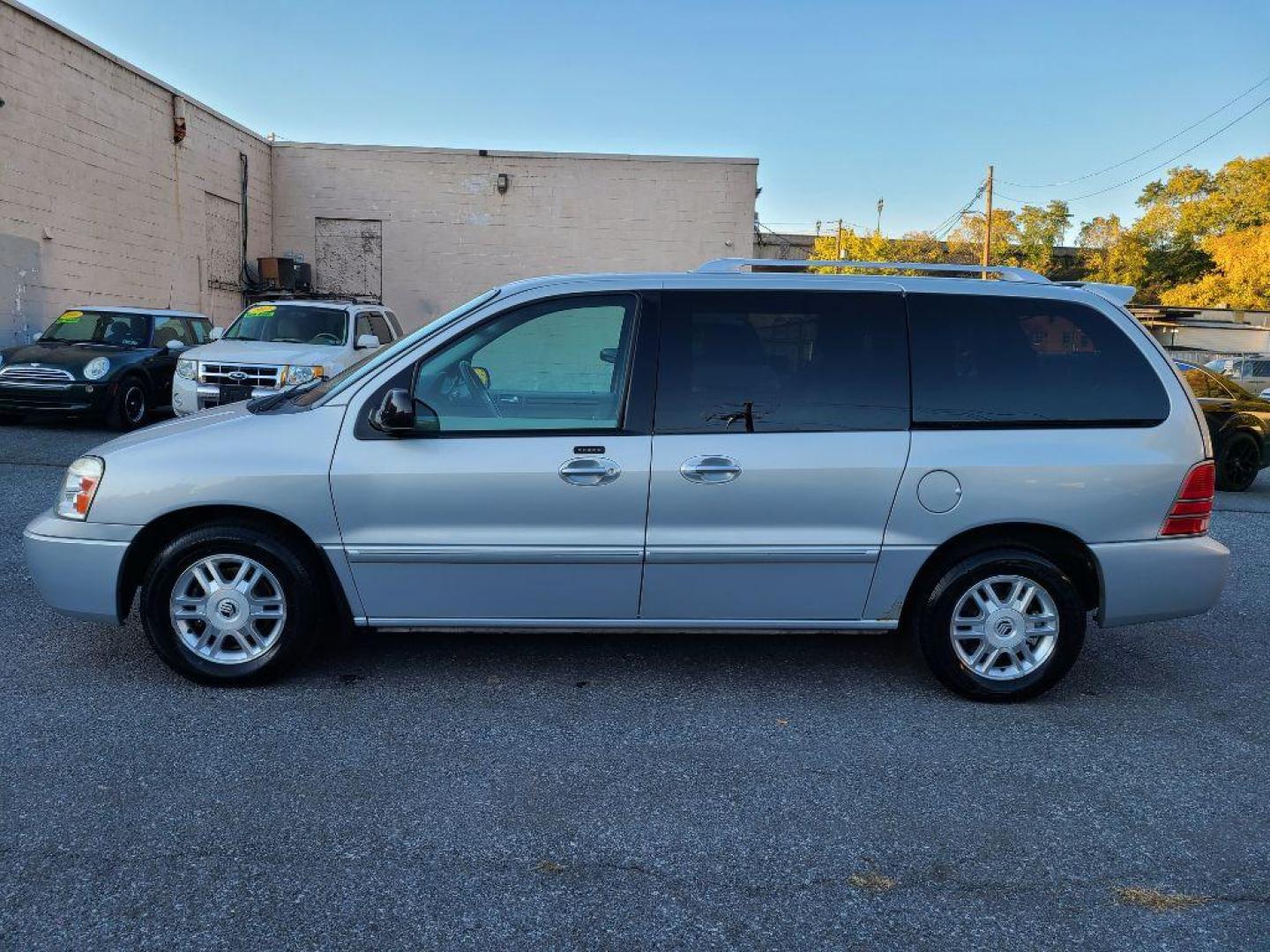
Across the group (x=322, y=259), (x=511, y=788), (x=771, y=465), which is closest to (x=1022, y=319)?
(x=771, y=465)

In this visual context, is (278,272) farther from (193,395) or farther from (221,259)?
(193,395)

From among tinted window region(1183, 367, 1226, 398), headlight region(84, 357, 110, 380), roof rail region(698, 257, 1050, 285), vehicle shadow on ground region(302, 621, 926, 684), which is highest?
roof rail region(698, 257, 1050, 285)

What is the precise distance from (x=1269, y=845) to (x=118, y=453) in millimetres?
4498

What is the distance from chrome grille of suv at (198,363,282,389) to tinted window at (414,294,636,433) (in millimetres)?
7191

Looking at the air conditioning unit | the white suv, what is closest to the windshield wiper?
the white suv

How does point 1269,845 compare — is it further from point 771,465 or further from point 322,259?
point 322,259

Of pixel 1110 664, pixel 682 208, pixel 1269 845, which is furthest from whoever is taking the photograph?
pixel 682 208

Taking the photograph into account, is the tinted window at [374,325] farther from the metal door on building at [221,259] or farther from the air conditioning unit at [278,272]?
the air conditioning unit at [278,272]

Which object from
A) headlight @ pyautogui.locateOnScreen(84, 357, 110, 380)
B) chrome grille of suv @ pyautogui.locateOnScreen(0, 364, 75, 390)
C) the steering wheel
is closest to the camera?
the steering wheel

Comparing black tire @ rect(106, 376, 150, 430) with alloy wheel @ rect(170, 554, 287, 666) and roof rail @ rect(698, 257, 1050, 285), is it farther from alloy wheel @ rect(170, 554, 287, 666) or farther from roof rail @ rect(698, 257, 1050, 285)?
roof rail @ rect(698, 257, 1050, 285)

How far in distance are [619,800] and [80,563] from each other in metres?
2.50

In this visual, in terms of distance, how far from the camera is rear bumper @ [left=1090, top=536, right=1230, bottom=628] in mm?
4055

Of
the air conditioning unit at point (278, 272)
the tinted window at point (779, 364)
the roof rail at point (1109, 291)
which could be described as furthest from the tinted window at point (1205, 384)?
the air conditioning unit at point (278, 272)

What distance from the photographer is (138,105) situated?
1733cm
